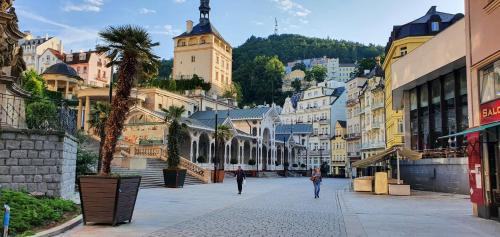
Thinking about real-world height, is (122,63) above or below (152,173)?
above

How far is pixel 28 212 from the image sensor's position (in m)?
10.3

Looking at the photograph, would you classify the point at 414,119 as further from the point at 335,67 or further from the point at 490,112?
the point at 335,67

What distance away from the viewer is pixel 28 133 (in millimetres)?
14211

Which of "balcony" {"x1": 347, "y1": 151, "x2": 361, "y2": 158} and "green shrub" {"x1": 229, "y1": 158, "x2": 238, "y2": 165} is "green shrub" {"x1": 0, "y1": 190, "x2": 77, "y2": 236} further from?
"balcony" {"x1": 347, "y1": 151, "x2": 361, "y2": 158}

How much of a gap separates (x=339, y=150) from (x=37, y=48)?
2751 inches

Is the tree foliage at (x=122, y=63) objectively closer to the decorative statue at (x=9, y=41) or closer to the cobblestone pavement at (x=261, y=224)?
the cobblestone pavement at (x=261, y=224)

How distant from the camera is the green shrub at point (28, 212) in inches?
373

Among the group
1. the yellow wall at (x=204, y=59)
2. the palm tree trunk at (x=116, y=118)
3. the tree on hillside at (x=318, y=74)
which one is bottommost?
the palm tree trunk at (x=116, y=118)

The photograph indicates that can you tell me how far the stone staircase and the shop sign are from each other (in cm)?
2025

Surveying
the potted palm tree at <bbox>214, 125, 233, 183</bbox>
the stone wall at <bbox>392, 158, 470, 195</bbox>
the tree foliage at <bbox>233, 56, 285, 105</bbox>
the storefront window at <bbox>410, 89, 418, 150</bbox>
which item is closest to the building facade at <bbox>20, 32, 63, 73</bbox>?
the tree foliage at <bbox>233, 56, 285, 105</bbox>

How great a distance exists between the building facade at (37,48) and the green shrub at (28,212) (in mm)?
95632

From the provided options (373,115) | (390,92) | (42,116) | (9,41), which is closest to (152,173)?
(42,116)

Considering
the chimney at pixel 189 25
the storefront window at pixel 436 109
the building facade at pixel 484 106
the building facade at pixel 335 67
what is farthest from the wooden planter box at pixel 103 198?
the building facade at pixel 335 67

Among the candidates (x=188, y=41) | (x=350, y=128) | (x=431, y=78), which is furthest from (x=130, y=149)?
(x=188, y=41)
